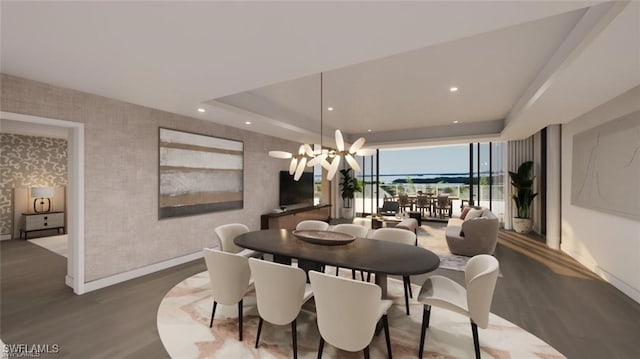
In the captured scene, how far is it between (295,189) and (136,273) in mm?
3984

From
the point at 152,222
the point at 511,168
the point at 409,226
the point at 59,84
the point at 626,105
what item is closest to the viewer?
the point at 59,84

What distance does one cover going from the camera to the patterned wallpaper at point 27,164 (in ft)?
18.6

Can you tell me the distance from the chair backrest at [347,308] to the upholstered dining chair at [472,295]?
2.01ft

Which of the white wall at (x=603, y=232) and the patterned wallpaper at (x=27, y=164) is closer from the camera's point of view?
the white wall at (x=603, y=232)

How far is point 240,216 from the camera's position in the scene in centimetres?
534

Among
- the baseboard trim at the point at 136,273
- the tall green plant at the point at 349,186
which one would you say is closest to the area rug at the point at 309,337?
the baseboard trim at the point at 136,273

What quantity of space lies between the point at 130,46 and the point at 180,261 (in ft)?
10.8

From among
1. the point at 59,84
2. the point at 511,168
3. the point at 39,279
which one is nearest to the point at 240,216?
the point at 39,279

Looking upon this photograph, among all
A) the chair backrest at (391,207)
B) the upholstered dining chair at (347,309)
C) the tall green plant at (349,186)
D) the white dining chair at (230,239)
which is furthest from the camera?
the tall green plant at (349,186)

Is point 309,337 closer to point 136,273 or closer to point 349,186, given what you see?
point 136,273

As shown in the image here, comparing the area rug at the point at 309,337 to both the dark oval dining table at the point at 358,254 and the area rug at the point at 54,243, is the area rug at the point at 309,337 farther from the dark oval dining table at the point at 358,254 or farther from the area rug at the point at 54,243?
the area rug at the point at 54,243

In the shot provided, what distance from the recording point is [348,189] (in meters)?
8.96

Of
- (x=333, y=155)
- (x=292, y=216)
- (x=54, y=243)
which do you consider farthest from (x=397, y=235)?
(x=54, y=243)

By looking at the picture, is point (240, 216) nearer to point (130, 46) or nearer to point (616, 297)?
point (130, 46)
